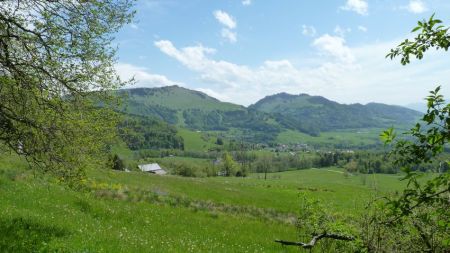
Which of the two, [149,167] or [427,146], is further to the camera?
[149,167]

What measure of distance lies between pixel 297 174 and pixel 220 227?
565ft

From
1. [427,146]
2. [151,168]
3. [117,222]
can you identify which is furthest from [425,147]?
[151,168]

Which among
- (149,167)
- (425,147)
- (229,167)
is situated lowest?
(149,167)

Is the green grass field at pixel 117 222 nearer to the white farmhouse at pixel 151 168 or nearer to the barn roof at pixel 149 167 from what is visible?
the white farmhouse at pixel 151 168

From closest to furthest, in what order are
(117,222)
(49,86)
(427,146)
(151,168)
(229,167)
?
(427,146) → (49,86) → (117,222) → (151,168) → (229,167)

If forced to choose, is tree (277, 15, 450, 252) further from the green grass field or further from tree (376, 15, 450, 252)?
the green grass field

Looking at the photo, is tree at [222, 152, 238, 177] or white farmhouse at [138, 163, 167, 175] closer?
white farmhouse at [138, 163, 167, 175]

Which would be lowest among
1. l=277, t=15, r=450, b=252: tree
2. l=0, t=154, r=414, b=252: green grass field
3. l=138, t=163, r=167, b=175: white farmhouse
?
l=138, t=163, r=167, b=175: white farmhouse

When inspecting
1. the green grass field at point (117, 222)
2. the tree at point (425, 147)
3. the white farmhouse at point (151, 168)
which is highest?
the tree at point (425, 147)

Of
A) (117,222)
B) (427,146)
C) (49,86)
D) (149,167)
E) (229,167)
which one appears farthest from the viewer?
(229,167)

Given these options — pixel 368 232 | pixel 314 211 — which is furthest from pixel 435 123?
pixel 314 211

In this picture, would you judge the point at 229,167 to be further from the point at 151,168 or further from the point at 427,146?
the point at 427,146

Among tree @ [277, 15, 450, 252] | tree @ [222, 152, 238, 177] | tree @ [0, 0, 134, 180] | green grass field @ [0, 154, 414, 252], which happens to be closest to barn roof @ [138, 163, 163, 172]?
tree @ [222, 152, 238, 177]

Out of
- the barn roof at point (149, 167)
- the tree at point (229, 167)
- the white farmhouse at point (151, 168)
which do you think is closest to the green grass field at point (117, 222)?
the white farmhouse at point (151, 168)
